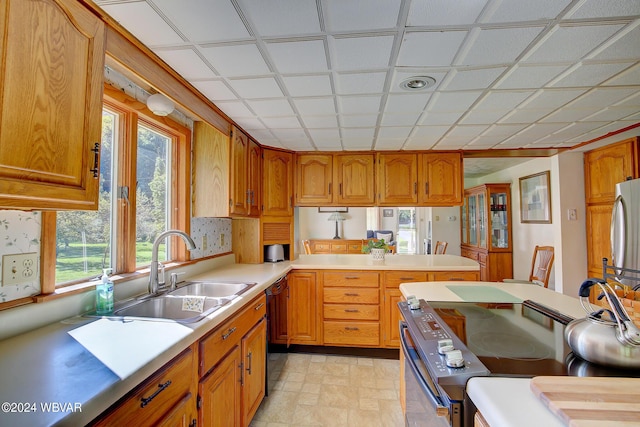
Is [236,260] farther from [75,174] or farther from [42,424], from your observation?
[42,424]

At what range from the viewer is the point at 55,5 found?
87 cm

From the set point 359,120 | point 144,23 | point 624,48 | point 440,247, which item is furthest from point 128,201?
point 440,247

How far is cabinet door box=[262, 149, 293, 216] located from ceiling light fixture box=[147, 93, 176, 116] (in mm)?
1292

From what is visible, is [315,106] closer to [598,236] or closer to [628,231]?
[628,231]

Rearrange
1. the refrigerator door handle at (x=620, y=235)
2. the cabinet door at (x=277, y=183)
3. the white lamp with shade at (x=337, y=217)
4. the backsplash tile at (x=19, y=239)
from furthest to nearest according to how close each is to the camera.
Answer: the white lamp with shade at (x=337, y=217)
the cabinet door at (x=277, y=183)
the refrigerator door handle at (x=620, y=235)
the backsplash tile at (x=19, y=239)

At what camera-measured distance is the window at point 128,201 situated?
1.40 meters

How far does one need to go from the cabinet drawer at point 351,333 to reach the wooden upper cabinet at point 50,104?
7.67 feet

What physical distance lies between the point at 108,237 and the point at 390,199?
8.29 feet

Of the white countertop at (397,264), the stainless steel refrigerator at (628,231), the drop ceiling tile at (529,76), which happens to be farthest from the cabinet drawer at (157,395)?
the stainless steel refrigerator at (628,231)

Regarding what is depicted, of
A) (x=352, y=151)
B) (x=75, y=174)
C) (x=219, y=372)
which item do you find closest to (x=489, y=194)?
(x=352, y=151)

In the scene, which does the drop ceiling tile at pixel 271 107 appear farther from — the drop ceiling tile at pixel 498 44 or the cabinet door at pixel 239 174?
the drop ceiling tile at pixel 498 44

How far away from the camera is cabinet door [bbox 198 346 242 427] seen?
1.21 m

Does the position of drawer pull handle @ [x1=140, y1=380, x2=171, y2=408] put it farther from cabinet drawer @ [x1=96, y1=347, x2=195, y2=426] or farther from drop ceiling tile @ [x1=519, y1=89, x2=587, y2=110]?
drop ceiling tile @ [x1=519, y1=89, x2=587, y2=110]

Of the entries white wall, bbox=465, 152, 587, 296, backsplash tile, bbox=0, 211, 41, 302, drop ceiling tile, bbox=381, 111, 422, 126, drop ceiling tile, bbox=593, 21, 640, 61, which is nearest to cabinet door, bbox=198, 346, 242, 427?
backsplash tile, bbox=0, 211, 41, 302
